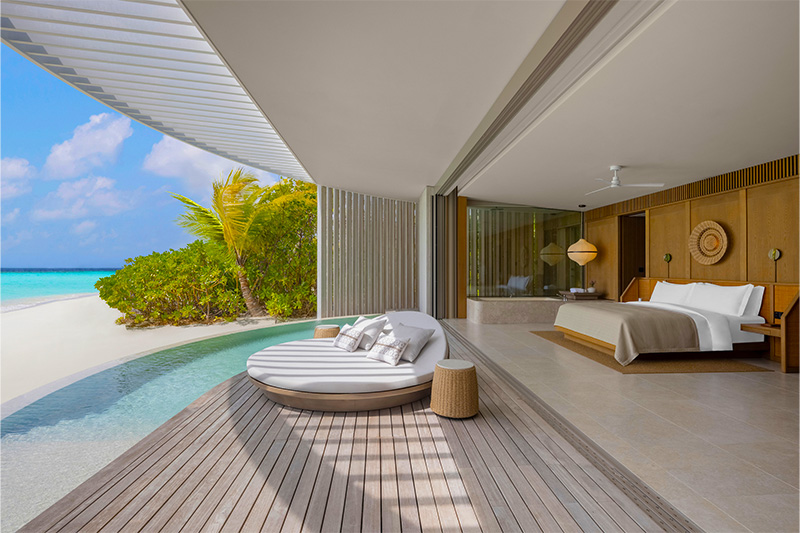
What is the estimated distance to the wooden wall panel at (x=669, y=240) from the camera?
6.49 m

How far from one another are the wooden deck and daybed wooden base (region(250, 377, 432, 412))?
0.08m

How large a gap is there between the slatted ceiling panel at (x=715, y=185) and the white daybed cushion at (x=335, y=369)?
4768mm

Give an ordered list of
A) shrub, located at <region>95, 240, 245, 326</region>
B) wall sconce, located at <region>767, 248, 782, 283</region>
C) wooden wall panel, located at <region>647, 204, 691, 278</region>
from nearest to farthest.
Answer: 1. wall sconce, located at <region>767, 248, 782, 283</region>
2. wooden wall panel, located at <region>647, 204, 691, 278</region>
3. shrub, located at <region>95, 240, 245, 326</region>

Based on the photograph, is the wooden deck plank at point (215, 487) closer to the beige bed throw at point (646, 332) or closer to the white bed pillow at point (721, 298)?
the beige bed throw at point (646, 332)

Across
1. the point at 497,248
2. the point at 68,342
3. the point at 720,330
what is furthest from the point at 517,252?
the point at 68,342

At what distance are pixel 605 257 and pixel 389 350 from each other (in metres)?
6.68

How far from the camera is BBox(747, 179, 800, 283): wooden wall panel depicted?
476cm

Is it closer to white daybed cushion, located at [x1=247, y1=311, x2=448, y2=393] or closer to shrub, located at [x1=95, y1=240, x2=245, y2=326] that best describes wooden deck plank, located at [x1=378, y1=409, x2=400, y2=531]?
white daybed cushion, located at [x1=247, y1=311, x2=448, y2=393]

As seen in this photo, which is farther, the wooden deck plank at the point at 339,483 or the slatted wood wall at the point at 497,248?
the slatted wood wall at the point at 497,248

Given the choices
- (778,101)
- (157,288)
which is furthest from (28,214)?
(778,101)

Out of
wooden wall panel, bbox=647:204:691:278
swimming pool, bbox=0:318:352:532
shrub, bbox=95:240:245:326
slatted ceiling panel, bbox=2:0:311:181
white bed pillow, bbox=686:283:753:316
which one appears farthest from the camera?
shrub, bbox=95:240:245:326

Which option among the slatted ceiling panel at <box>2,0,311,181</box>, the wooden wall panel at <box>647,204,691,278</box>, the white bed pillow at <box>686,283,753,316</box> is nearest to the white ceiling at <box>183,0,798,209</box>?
the slatted ceiling panel at <box>2,0,311,181</box>

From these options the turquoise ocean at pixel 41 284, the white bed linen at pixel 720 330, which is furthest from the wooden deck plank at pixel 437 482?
the turquoise ocean at pixel 41 284

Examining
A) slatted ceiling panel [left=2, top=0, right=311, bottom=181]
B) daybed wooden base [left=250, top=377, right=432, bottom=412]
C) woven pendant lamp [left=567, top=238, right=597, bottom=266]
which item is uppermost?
slatted ceiling panel [left=2, top=0, right=311, bottom=181]
